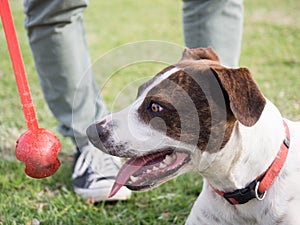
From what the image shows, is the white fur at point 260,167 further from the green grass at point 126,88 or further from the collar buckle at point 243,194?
the green grass at point 126,88

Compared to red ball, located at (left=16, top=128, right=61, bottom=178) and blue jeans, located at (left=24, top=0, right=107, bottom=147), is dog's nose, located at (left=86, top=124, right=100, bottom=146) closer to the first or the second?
red ball, located at (left=16, top=128, right=61, bottom=178)

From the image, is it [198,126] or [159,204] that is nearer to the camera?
[198,126]

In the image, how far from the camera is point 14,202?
2.68 metres

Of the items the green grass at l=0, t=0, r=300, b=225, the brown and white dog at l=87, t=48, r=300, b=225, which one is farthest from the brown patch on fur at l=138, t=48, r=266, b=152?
the green grass at l=0, t=0, r=300, b=225

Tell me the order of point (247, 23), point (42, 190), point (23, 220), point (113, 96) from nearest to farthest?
point (23, 220) → point (42, 190) → point (113, 96) → point (247, 23)

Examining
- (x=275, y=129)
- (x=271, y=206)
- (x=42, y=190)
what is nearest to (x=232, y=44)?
(x=275, y=129)

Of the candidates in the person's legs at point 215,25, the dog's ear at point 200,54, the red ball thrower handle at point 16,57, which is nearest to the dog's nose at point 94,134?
the red ball thrower handle at point 16,57

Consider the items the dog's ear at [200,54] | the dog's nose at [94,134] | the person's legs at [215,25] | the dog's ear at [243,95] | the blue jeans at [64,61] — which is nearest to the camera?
the dog's ear at [243,95]

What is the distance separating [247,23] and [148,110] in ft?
18.6

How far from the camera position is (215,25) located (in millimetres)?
2809

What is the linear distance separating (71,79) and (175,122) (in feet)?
3.51

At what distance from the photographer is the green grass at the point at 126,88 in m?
2.64

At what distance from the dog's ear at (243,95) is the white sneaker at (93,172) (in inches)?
45.8

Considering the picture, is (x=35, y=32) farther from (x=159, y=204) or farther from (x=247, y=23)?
(x=247, y=23)
